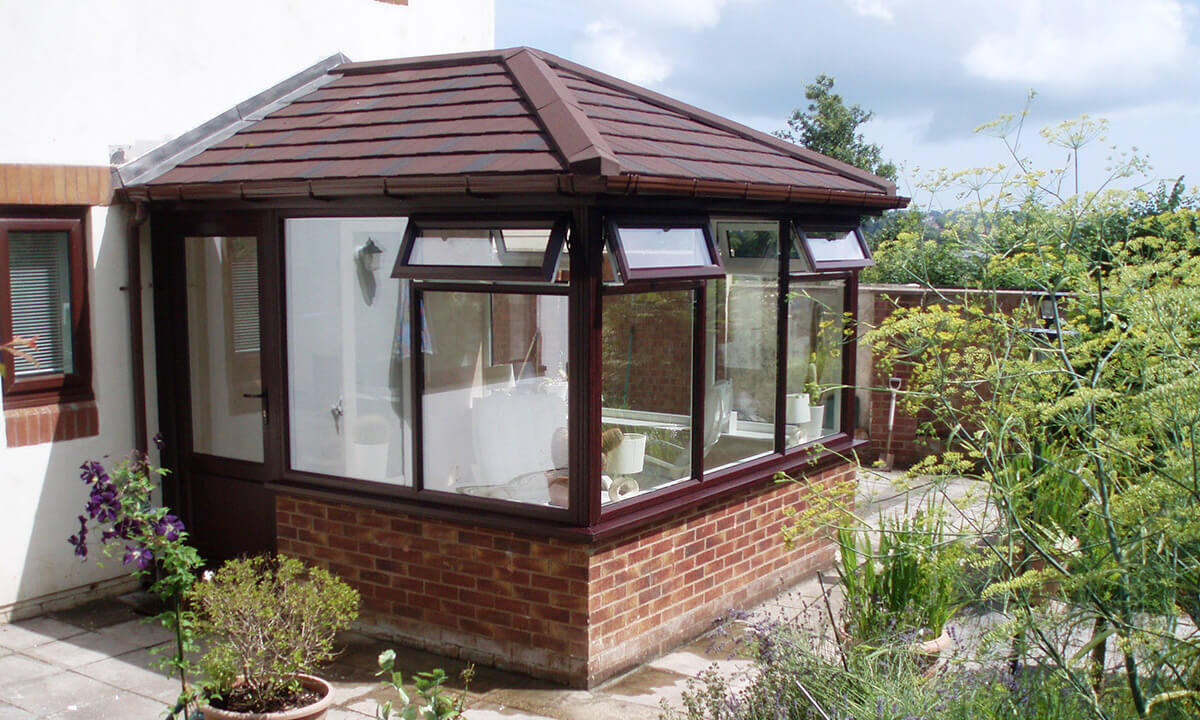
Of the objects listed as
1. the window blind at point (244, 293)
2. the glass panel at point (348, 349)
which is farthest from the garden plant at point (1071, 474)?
the window blind at point (244, 293)

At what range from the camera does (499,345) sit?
604 centimetres

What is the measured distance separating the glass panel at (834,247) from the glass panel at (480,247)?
253 centimetres

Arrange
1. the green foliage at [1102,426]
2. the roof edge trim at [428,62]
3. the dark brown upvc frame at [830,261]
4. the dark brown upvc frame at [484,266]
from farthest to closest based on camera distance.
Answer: the dark brown upvc frame at [830,261], the roof edge trim at [428,62], the dark brown upvc frame at [484,266], the green foliage at [1102,426]

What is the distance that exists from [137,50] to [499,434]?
11.9 feet

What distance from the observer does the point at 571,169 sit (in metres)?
5.31

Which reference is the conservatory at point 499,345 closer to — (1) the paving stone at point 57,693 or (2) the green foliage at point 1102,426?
(2) the green foliage at point 1102,426

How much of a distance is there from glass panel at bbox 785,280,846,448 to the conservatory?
55 millimetres

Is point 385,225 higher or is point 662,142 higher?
point 662,142

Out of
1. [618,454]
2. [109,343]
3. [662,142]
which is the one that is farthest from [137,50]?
[618,454]

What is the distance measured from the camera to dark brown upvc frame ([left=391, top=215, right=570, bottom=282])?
18.2ft

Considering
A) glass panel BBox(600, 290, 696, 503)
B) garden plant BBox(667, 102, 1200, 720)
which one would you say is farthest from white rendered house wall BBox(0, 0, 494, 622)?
garden plant BBox(667, 102, 1200, 720)

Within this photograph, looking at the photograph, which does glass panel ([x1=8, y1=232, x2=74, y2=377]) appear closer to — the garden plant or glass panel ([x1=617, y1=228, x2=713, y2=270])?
glass panel ([x1=617, y1=228, x2=713, y2=270])

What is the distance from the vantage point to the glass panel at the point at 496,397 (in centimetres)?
588

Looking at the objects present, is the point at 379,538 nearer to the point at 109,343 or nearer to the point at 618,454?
the point at 618,454
